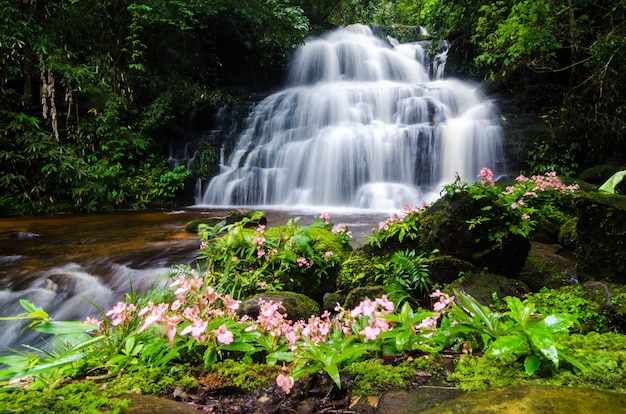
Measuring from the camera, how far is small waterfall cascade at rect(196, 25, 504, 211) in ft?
34.0

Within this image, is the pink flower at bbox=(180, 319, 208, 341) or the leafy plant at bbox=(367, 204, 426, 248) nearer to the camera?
the pink flower at bbox=(180, 319, 208, 341)

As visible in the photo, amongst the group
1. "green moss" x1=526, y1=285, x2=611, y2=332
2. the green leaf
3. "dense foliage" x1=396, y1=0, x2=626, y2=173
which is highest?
"dense foliage" x1=396, y1=0, x2=626, y2=173

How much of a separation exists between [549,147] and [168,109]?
12.1 m

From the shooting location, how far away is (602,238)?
267 centimetres

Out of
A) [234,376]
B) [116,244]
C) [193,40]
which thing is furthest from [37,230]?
[193,40]

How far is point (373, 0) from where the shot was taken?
24500 mm

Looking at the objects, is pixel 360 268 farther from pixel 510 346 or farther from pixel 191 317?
pixel 510 346

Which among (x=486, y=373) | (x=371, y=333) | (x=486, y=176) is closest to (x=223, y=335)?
(x=371, y=333)

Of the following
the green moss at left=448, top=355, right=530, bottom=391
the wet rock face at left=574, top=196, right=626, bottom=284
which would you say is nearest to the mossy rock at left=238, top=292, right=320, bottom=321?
the green moss at left=448, top=355, right=530, bottom=391

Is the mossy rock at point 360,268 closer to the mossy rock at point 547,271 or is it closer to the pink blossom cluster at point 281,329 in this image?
the mossy rock at point 547,271

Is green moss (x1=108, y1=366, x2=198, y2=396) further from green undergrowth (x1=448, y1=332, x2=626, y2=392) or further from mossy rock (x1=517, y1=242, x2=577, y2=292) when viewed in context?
mossy rock (x1=517, y1=242, x2=577, y2=292)

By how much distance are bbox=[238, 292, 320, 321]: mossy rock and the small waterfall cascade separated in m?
6.59

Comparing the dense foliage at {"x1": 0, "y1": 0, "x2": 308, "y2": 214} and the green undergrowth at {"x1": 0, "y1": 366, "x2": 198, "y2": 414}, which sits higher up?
the dense foliage at {"x1": 0, "y1": 0, "x2": 308, "y2": 214}

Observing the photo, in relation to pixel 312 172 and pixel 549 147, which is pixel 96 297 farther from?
pixel 549 147
